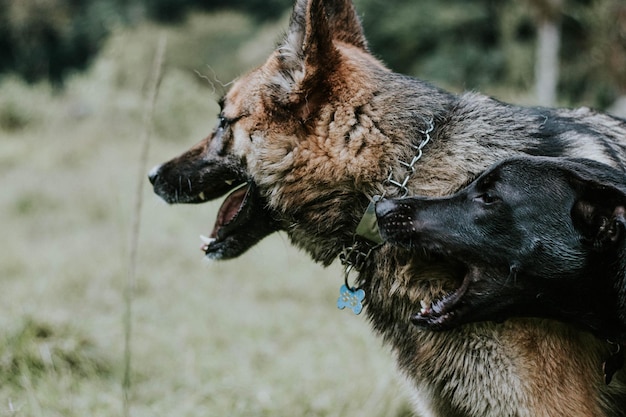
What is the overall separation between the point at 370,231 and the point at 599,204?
75 cm

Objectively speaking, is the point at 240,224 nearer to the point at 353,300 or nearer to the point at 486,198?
the point at 353,300

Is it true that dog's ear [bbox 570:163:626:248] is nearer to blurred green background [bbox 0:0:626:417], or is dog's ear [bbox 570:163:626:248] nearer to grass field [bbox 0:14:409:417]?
grass field [bbox 0:14:409:417]

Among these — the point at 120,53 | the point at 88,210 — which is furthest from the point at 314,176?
the point at 120,53

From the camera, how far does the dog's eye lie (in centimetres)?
212

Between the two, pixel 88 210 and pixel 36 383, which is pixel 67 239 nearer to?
pixel 88 210

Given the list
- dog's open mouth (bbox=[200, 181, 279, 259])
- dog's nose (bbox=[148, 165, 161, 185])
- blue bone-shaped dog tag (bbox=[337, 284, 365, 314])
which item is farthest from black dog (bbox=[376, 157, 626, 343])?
dog's nose (bbox=[148, 165, 161, 185])

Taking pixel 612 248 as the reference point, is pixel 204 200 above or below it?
below

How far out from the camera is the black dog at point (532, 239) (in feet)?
6.50

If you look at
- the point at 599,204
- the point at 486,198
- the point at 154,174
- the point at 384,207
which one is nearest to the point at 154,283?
the point at 154,174

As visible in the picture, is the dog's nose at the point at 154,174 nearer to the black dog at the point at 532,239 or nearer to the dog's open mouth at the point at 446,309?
the black dog at the point at 532,239

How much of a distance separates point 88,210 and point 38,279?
316cm

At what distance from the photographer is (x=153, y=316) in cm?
503

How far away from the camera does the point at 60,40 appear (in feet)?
108

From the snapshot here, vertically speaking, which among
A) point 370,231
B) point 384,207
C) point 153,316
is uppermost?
point 384,207
